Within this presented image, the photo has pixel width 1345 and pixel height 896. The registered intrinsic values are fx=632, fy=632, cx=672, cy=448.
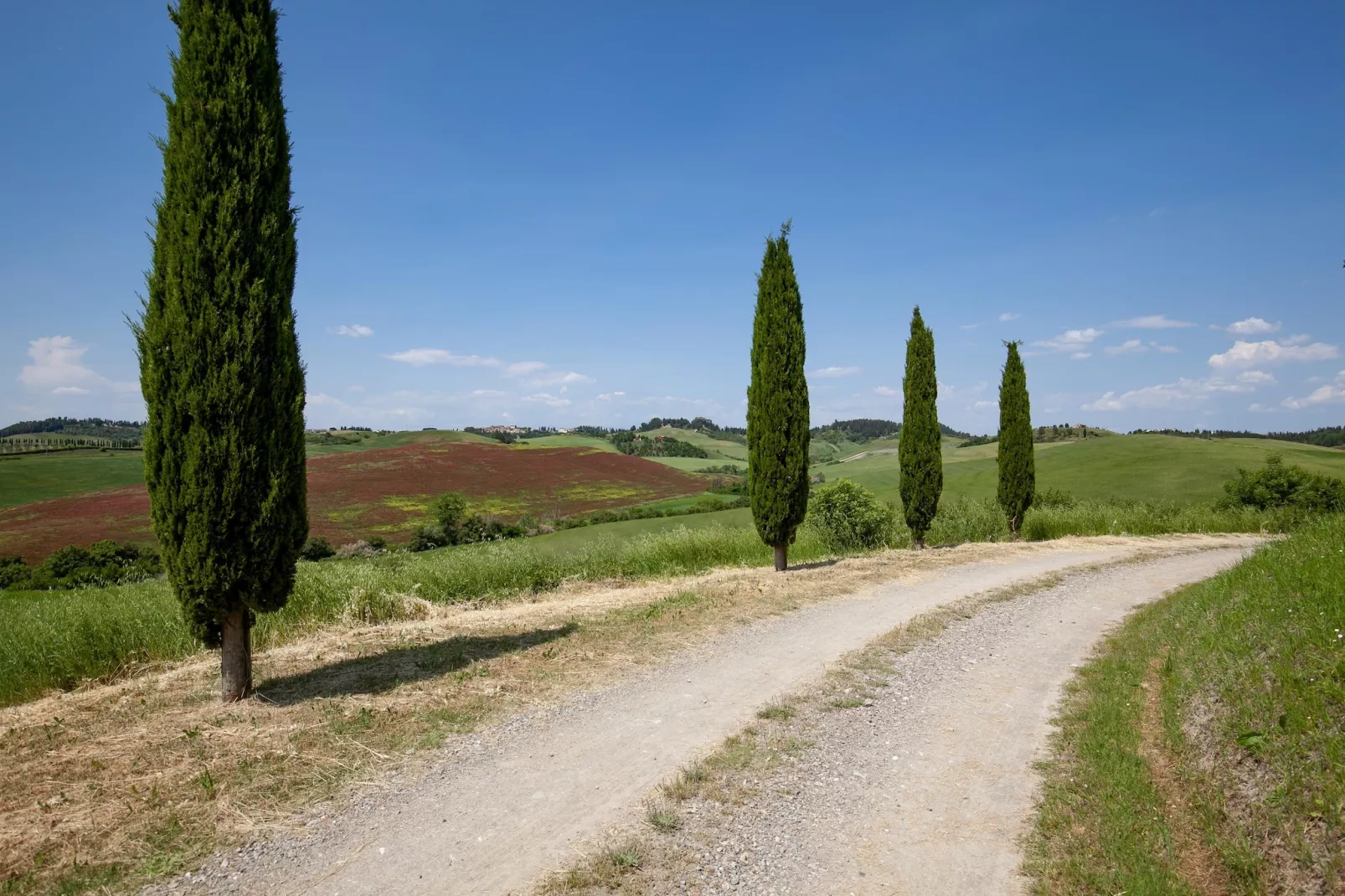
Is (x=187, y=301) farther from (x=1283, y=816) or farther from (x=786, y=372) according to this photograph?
(x=786, y=372)

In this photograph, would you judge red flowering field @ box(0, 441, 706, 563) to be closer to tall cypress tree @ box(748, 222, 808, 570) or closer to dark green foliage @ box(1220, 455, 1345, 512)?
tall cypress tree @ box(748, 222, 808, 570)

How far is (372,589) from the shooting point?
34.7 ft

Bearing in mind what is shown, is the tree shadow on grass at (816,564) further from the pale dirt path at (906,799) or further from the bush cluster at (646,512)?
the bush cluster at (646,512)

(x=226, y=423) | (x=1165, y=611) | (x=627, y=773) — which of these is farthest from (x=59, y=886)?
(x=1165, y=611)

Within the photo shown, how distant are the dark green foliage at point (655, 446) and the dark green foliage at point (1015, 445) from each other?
62051mm

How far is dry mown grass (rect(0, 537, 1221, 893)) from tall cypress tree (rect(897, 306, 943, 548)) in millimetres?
10779

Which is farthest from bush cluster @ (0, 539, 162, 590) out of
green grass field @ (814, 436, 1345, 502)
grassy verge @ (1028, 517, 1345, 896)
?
green grass field @ (814, 436, 1345, 502)

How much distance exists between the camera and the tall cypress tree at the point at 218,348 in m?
6.24

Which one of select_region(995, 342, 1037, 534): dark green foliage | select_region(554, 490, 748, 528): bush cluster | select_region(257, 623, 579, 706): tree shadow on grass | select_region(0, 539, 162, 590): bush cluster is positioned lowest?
select_region(554, 490, 748, 528): bush cluster

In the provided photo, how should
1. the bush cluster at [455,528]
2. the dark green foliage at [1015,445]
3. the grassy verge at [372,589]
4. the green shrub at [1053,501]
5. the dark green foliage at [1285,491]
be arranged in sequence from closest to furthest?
1. the grassy verge at [372,589]
2. the dark green foliage at [1015,445]
3. the dark green foliage at [1285,491]
4. the bush cluster at [455,528]
5. the green shrub at [1053,501]

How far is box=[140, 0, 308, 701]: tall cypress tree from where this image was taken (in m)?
6.24

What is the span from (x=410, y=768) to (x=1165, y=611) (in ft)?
37.3

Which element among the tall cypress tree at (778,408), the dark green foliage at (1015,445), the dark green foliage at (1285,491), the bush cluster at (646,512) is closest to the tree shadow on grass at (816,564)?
the tall cypress tree at (778,408)

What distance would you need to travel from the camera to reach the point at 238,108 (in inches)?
255
